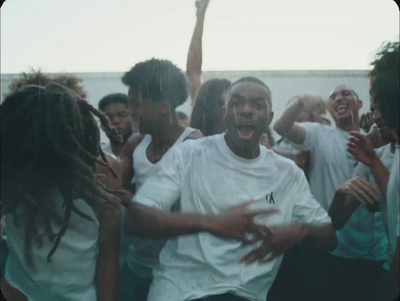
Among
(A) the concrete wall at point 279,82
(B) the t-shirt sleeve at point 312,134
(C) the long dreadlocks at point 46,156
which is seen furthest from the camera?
(B) the t-shirt sleeve at point 312,134

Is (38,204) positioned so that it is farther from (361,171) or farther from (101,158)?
(361,171)

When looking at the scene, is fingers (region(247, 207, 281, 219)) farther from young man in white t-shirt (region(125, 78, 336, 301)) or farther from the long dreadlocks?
the long dreadlocks

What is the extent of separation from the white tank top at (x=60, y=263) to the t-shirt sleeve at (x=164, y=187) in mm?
218

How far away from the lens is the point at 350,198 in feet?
7.52

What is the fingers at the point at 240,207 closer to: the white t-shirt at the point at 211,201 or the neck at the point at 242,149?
the white t-shirt at the point at 211,201

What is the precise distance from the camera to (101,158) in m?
2.20

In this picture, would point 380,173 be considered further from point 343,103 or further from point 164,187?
point 164,187

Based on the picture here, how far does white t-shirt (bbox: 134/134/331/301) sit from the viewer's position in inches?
84.4

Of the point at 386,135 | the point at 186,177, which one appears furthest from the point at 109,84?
the point at 386,135

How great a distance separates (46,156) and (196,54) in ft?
2.21

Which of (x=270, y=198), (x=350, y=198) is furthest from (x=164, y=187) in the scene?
(x=350, y=198)

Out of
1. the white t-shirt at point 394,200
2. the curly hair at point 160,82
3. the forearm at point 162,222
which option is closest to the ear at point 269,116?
the curly hair at point 160,82

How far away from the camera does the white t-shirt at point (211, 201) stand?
2.14 m

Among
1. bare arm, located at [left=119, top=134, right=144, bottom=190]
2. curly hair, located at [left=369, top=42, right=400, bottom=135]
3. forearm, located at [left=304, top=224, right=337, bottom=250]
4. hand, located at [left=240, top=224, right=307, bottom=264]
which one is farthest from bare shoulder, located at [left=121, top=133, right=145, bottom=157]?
curly hair, located at [left=369, top=42, right=400, bottom=135]
